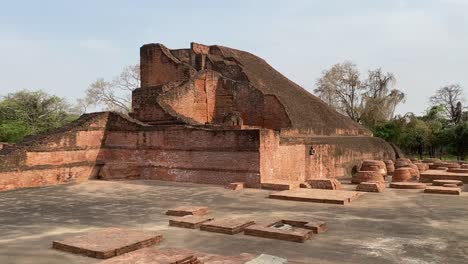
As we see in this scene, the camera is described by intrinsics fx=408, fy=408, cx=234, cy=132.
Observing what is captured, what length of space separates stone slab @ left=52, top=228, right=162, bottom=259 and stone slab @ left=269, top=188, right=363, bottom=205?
4.43m

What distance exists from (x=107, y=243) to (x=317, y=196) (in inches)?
218

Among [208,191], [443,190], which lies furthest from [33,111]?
[443,190]

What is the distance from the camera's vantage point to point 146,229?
6.34 m

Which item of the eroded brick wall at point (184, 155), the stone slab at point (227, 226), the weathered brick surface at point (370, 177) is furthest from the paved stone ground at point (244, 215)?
the weathered brick surface at point (370, 177)

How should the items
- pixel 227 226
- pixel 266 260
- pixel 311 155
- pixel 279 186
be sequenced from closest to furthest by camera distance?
1. pixel 266 260
2. pixel 227 226
3. pixel 279 186
4. pixel 311 155

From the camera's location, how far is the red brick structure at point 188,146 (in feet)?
37.2

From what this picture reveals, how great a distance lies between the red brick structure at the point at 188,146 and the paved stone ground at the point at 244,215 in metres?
0.81

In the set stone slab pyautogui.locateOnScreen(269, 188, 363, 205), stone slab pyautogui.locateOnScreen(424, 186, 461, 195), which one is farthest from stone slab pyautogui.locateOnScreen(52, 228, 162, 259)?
stone slab pyautogui.locateOnScreen(424, 186, 461, 195)

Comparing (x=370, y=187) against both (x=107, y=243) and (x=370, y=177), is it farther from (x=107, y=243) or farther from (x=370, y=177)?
(x=107, y=243)

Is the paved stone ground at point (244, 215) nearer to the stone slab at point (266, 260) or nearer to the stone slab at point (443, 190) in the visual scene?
the stone slab at point (443, 190)

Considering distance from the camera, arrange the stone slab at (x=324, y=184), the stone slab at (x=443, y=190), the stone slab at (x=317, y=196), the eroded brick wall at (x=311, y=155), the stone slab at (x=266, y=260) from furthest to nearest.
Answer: the eroded brick wall at (x=311, y=155)
the stone slab at (x=324, y=184)
the stone slab at (x=443, y=190)
the stone slab at (x=317, y=196)
the stone slab at (x=266, y=260)

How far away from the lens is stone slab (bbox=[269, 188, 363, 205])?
354 inches

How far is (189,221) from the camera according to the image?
21.4 feet

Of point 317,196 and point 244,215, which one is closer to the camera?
point 244,215
